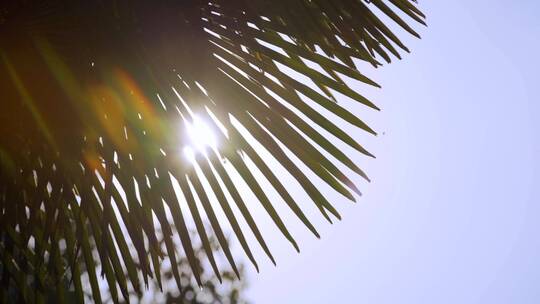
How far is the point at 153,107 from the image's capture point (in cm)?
115

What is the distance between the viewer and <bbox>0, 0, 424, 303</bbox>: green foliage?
3.52 ft

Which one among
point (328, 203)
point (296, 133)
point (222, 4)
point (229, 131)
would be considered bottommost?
point (328, 203)

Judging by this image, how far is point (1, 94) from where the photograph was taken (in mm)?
1078

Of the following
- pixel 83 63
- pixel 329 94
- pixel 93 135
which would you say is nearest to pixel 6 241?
pixel 93 135

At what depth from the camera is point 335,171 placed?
4.15ft

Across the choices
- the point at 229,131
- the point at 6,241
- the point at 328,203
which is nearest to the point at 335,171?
the point at 328,203

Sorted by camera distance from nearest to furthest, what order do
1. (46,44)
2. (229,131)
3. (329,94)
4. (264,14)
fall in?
(46,44), (264,14), (229,131), (329,94)

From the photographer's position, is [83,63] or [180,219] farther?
[180,219]

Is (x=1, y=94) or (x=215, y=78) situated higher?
(x=1, y=94)

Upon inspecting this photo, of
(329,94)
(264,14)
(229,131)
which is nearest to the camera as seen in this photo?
(264,14)

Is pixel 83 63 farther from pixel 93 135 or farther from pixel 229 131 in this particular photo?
pixel 229 131

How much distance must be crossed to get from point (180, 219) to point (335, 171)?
39 cm

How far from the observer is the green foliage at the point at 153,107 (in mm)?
1074

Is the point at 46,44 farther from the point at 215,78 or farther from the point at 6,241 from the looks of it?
the point at 6,241
